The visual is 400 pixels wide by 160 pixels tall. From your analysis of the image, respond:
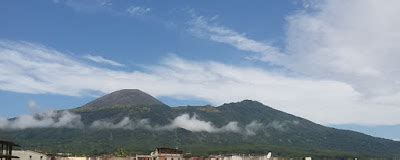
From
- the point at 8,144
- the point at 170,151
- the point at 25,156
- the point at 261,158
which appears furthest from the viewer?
the point at 261,158

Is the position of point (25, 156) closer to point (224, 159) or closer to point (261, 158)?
point (224, 159)

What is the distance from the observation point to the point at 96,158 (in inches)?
5802

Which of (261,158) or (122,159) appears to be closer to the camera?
(122,159)

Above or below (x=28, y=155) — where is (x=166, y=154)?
below

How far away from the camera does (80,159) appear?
14688cm

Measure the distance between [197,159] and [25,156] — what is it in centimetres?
4249

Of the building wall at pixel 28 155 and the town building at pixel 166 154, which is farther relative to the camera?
the town building at pixel 166 154

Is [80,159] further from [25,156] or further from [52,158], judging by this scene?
[25,156]

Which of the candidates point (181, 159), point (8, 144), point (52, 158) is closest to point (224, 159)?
point (181, 159)

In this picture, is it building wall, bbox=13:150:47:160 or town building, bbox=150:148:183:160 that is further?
town building, bbox=150:148:183:160

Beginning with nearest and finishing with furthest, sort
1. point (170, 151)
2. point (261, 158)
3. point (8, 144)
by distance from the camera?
point (8, 144)
point (170, 151)
point (261, 158)

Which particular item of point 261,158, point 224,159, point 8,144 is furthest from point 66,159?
point 8,144

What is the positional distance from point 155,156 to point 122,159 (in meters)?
13.4

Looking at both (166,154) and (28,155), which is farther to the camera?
(166,154)
